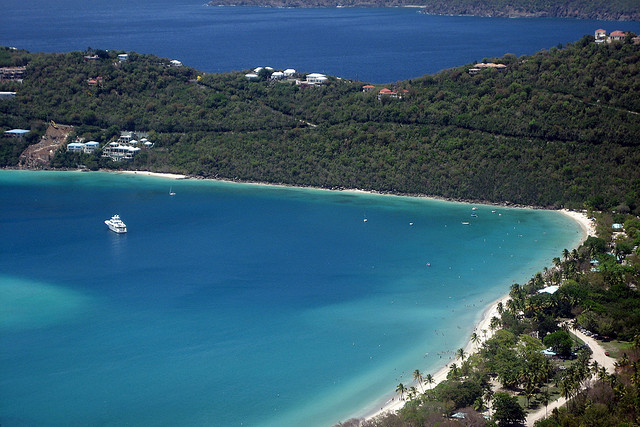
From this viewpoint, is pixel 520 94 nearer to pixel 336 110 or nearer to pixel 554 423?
pixel 336 110

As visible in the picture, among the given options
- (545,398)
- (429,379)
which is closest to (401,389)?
(429,379)

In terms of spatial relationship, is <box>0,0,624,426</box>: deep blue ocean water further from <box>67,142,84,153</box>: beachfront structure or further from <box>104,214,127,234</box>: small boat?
<box>67,142,84,153</box>: beachfront structure

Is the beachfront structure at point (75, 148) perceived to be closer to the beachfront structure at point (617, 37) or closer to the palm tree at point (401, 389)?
the beachfront structure at point (617, 37)

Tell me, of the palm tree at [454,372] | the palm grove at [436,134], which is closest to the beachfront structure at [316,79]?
the palm grove at [436,134]

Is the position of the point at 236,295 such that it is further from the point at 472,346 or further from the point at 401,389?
the point at 472,346

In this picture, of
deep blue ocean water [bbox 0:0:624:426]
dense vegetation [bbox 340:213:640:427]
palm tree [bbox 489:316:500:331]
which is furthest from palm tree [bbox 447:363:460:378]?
palm tree [bbox 489:316:500:331]

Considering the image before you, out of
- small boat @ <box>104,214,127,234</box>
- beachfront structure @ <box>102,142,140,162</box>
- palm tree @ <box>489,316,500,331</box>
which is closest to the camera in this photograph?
palm tree @ <box>489,316,500,331</box>

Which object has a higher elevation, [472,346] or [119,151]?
[472,346]

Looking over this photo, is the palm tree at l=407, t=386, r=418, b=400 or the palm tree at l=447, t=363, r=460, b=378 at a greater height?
the palm tree at l=447, t=363, r=460, b=378
